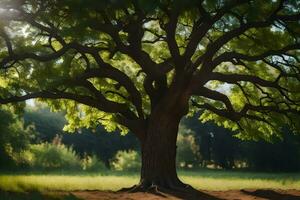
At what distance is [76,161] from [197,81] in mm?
28318

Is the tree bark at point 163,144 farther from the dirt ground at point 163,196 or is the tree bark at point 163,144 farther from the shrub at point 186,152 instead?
the shrub at point 186,152

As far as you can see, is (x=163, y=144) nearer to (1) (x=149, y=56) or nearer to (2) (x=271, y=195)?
(1) (x=149, y=56)

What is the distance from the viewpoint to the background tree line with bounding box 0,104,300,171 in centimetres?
4734

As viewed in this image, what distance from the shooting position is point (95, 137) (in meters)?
68.4

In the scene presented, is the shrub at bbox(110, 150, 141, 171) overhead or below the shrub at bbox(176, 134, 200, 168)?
below

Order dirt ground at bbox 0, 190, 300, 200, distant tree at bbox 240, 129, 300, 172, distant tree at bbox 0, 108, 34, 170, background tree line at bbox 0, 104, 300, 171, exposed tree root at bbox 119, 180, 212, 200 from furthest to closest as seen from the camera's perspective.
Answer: distant tree at bbox 240, 129, 300, 172 < background tree line at bbox 0, 104, 300, 171 < distant tree at bbox 0, 108, 34, 170 < exposed tree root at bbox 119, 180, 212, 200 < dirt ground at bbox 0, 190, 300, 200

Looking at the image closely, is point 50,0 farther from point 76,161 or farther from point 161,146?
point 76,161

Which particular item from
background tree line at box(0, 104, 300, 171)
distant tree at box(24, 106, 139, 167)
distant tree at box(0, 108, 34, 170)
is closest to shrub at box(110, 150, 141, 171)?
background tree line at box(0, 104, 300, 171)

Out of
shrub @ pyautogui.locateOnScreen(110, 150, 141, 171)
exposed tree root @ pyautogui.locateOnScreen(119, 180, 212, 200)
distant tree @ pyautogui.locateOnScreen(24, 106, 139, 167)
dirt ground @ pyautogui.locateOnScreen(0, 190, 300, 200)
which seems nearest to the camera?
dirt ground @ pyautogui.locateOnScreen(0, 190, 300, 200)

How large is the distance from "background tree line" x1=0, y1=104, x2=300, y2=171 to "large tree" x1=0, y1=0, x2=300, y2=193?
23344 mm

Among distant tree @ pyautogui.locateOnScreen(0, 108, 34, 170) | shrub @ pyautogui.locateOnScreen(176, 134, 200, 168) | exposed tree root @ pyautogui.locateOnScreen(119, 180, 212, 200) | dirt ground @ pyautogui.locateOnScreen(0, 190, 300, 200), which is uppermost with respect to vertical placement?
shrub @ pyautogui.locateOnScreen(176, 134, 200, 168)

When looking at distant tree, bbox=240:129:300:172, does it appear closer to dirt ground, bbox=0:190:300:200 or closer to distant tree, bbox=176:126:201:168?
distant tree, bbox=176:126:201:168

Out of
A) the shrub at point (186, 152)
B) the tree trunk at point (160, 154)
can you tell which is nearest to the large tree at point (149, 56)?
the tree trunk at point (160, 154)

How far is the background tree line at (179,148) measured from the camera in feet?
155
